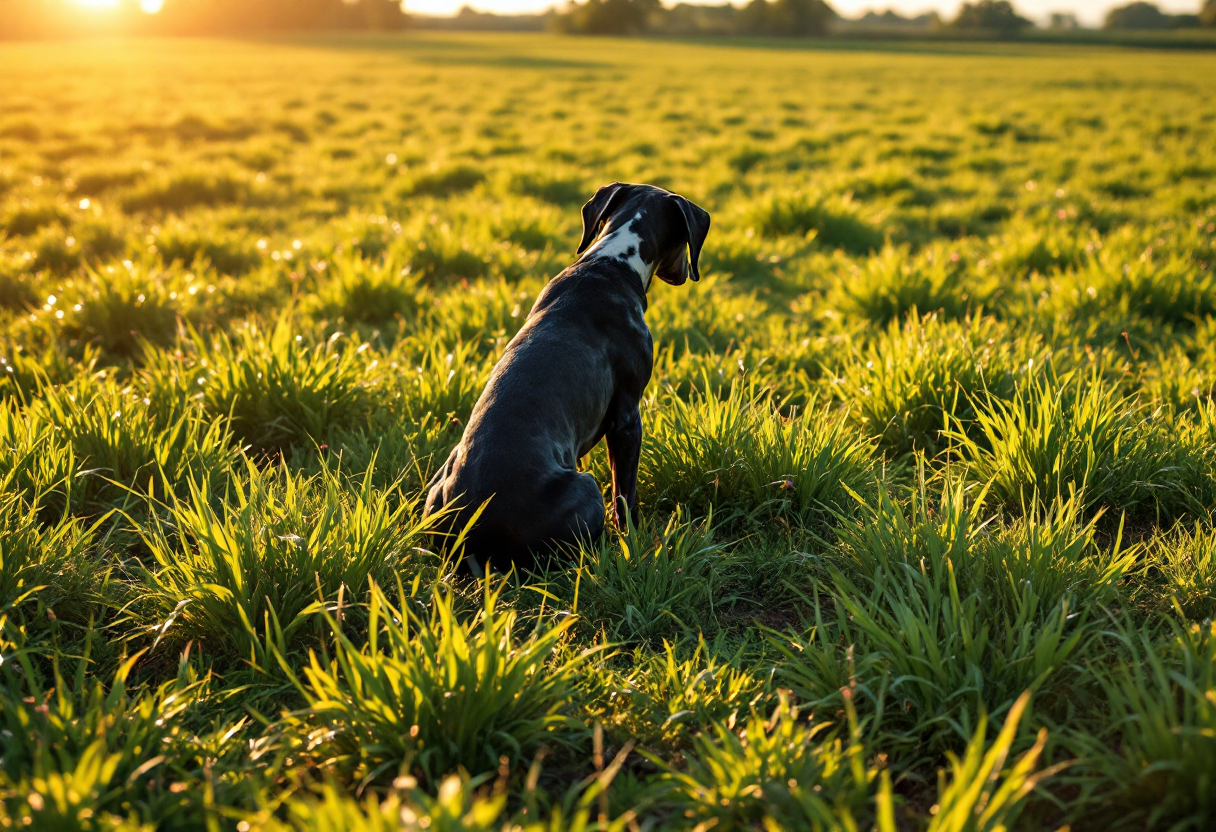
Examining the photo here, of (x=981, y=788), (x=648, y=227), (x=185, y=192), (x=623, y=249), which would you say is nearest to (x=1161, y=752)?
(x=981, y=788)

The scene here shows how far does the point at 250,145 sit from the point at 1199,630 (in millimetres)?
13046

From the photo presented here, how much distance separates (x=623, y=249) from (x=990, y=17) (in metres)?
94.1

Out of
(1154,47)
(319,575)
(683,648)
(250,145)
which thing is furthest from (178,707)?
(1154,47)

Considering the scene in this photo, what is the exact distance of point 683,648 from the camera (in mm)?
2656

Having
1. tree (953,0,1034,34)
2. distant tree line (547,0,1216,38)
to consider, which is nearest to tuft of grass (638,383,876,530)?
distant tree line (547,0,1216,38)

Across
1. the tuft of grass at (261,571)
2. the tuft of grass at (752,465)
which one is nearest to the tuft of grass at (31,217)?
the tuft of grass at (261,571)

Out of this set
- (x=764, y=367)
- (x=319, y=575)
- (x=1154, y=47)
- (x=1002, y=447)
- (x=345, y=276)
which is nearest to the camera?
(x=319, y=575)

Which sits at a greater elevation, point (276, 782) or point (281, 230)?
point (281, 230)

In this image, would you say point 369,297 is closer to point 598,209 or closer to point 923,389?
point 598,209

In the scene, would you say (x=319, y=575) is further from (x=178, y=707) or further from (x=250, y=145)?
(x=250, y=145)

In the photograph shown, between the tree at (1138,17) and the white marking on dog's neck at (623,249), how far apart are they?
101567mm

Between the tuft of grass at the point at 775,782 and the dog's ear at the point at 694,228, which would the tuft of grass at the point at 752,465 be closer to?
the dog's ear at the point at 694,228

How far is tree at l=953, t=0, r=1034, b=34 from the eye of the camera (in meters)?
78.4

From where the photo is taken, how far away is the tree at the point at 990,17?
257ft
